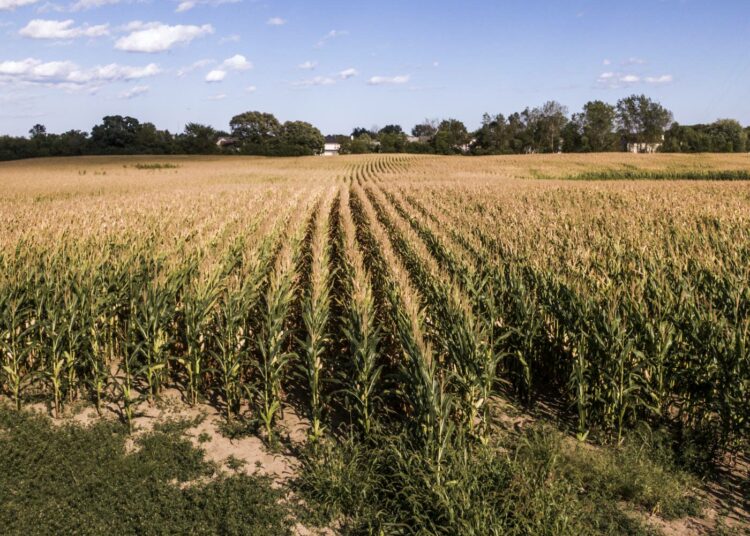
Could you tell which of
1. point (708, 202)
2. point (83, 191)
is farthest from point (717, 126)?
point (83, 191)

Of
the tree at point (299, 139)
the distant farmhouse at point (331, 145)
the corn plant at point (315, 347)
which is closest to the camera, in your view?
the corn plant at point (315, 347)

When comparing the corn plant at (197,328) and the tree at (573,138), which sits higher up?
the tree at (573,138)

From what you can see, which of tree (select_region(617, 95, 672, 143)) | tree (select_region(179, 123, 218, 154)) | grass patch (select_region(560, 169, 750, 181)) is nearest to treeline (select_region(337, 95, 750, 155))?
tree (select_region(617, 95, 672, 143))

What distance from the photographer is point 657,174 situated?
5072 cm

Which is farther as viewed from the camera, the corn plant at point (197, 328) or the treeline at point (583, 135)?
the treeline at point (583, 135)

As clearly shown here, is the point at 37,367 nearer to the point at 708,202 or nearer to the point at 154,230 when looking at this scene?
the point at 154,230

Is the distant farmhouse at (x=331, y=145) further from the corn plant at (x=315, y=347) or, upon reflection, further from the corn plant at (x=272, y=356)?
the corn plant at (x=272, y=356)

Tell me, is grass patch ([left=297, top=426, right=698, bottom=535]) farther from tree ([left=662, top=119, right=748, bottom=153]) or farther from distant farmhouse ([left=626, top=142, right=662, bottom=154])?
distant farmhouse ([left=626, top=142, right=662, bottom=154])

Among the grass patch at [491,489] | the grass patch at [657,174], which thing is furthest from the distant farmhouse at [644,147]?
the grass patch at [491,489]

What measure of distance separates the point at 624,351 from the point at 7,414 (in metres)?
7.68

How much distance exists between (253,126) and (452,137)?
46.2 meters

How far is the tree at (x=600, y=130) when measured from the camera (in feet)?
364

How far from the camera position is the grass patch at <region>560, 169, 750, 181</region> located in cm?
4825

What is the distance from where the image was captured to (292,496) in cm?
546
